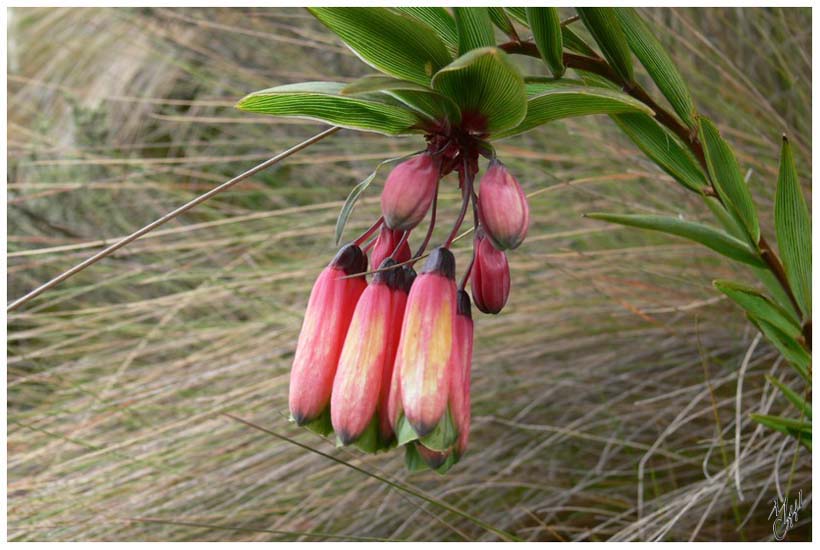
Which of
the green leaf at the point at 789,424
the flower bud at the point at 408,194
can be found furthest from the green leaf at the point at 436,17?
the green leaf at the point at 789,424

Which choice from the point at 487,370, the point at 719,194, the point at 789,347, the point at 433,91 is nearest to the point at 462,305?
the point at 433,91

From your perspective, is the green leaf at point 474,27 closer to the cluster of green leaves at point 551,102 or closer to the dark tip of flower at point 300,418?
the cluster of green leaves at point 551,102

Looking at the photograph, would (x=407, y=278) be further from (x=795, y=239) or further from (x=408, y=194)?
(x=795, y=239)

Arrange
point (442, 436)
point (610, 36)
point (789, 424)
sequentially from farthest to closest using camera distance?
point (789, 424) → point (610, 36) → point (442, 436)

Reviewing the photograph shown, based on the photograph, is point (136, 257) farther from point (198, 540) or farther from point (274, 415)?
point (198, 540)

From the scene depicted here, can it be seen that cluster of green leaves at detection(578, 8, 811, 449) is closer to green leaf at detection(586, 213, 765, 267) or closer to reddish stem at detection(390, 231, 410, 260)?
green leaf at detection(586, 213, 765, 267)

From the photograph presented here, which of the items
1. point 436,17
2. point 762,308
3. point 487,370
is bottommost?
point 487,370
